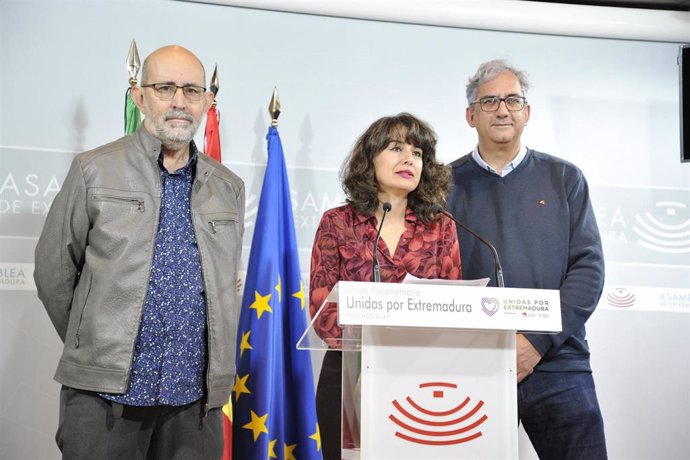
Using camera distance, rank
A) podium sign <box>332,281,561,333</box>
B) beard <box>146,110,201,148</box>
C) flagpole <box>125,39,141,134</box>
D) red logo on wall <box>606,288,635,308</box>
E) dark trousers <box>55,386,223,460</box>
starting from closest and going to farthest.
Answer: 1. podium sign <box>332,281,561,333</box>
2. dark trousers <box>55,386,223,460</box>
3. beard <box>146,110,201,148</box>
4. flagpole <box>125,39,141,134</box>
5. red logo on wall <box>606,288,635,308</box>

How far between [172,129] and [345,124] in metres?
1.64

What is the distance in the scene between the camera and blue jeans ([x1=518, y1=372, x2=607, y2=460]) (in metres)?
3.58

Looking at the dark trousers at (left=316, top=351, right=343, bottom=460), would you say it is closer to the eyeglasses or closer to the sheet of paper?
the sheet of paper

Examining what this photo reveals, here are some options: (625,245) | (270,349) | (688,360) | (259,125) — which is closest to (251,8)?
A: (259,125)

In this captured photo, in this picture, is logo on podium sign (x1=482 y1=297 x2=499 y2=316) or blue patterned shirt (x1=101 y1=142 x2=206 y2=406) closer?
logo on podium sign (x1=482 y1=297 x2=499 y2=316)

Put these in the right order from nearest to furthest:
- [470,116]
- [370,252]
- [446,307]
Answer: [446,307] < [370,252] < [470,116]

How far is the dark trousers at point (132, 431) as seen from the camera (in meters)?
2.33

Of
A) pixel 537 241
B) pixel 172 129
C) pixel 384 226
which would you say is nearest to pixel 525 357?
pixel 537 241

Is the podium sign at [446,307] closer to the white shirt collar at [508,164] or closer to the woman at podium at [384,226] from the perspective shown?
the woman at podium at [384,226]

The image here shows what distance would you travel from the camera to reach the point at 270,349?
133 inches

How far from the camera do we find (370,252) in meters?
3.21

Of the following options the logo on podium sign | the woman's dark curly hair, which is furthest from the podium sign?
the woman's dark curly hair

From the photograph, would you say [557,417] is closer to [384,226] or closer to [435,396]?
[384,226]

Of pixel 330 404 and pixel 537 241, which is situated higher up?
pixel 537 241
